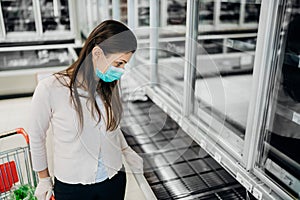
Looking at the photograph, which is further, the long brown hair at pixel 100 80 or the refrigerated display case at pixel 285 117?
the refrigerated display case at pixel 285 117

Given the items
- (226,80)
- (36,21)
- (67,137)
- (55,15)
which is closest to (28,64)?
(36,21)

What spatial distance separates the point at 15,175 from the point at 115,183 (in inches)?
28.3

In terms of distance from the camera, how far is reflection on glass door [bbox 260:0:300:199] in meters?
1.32

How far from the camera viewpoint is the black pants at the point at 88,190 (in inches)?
Result: 53.0

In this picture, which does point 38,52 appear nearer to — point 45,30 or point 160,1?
point 45,30

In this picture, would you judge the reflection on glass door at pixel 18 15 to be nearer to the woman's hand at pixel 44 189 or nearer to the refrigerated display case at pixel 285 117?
the woman's hand at pixel 44 189

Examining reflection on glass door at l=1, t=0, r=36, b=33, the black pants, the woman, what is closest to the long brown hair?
the woman

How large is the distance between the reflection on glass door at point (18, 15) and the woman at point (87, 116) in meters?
4.01

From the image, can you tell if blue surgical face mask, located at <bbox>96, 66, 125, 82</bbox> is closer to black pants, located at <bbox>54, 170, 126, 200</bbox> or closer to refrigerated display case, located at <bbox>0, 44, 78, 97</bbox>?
black pants, located at <bbox>54, 170, 126, 200</bbox>

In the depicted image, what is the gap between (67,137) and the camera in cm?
126

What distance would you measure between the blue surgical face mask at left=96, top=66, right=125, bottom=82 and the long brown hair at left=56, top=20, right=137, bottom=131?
3cm

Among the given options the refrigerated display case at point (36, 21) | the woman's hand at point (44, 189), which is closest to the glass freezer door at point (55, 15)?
the refrigerated display case at point (36, 21)

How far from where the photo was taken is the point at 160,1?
102 inches

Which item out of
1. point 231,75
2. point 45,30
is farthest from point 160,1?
point 45,30
